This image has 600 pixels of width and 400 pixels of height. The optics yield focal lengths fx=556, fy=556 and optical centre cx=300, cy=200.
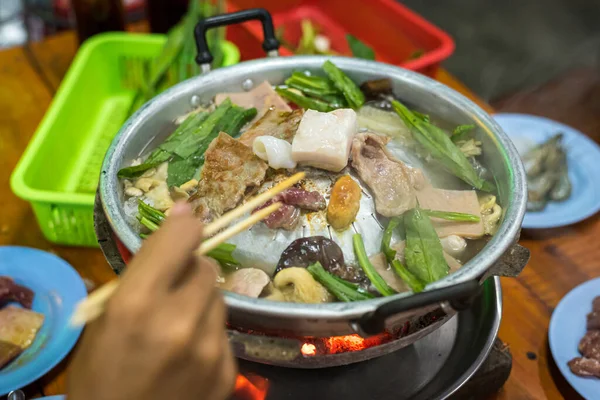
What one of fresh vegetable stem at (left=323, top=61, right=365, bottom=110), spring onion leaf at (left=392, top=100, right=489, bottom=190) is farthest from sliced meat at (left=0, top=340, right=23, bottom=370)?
spring onion leaf at (left=392, top=100, right=489, bottom=190)

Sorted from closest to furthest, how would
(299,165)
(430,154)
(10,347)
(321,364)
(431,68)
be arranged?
(321,364) < (299,165) < (430,154) < (10,347) < (431,68)

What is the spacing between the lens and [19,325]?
1.93 meters

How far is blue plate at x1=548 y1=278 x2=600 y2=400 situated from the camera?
180 centimetres

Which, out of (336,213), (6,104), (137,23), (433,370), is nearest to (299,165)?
(336,213)

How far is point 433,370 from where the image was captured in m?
1.75

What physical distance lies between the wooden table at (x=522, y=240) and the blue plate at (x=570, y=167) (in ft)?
0.20

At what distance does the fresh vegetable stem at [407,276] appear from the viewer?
1333mm

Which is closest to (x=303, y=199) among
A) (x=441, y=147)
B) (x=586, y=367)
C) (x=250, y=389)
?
(x=441, y=147)

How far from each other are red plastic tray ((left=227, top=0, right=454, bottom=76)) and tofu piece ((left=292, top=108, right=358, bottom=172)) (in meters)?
1.35

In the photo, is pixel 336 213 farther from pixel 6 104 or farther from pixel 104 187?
pixel 6 104

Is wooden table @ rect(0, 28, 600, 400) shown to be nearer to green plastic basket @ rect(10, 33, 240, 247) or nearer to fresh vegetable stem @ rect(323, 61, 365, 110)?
green plastic basket @ rect(10, 33, 240, 247)

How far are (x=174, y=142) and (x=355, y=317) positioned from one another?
2.91ft

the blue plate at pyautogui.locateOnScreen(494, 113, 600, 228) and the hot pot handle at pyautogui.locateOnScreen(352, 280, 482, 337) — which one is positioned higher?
the hot pot handle at pyautogui.locateOnScreen(352, 280, 482, 337)

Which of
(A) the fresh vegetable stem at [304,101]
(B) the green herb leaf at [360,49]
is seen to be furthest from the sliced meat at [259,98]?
(B) the green herb leaf at [360,49]
